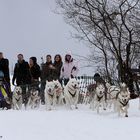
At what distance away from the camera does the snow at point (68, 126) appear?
10.1m

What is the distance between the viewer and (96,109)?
15445 millimetres

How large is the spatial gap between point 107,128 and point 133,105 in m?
5.03

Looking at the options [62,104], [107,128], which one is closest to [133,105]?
[62,104]

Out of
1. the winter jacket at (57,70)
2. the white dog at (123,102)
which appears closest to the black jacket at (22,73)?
the winter jacket at (57,70)

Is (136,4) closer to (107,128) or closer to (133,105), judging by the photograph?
(133,105)

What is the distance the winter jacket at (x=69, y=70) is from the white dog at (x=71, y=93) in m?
0.81

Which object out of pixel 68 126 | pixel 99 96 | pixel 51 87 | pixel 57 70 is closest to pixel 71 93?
pixel 51 87

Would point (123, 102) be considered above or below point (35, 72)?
below

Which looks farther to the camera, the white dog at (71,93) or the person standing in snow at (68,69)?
the person standing in snow at (68,69)

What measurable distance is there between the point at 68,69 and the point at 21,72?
66.6 inches

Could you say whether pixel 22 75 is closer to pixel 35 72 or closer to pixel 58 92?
pixel 35 72

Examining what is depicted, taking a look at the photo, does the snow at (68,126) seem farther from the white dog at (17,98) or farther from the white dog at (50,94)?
the white dog at (17,98)

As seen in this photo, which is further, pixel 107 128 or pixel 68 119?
pixel 68 119

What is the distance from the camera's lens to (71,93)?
51.8 feet
